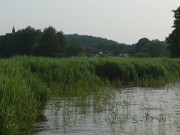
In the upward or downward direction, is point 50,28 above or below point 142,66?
above

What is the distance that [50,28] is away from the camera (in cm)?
7069

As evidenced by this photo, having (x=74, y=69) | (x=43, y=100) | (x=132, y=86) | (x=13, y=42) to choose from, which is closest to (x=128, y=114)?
(x=43, y=100)

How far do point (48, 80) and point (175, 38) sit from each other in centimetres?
3492

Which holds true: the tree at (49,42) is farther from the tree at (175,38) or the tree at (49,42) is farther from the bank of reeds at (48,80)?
the bank of reeds at (48,80)

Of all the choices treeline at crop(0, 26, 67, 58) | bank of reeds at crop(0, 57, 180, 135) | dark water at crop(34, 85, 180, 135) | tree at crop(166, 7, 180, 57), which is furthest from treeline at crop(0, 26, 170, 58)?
dark water at crop(34, 85, 180, 135)

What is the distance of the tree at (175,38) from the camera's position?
45.0 meters

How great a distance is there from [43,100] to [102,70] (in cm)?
927

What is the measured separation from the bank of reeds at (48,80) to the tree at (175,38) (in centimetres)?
1946

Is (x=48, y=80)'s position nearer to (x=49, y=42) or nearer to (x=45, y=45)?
(x=49, y=42)

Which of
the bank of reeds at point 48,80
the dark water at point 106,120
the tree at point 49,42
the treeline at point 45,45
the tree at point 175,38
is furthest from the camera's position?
the treeline at point 45,45

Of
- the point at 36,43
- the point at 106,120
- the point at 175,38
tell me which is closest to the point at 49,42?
the point at 36,43

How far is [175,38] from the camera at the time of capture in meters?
45.7

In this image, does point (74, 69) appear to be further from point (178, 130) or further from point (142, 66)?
point (178, 130)

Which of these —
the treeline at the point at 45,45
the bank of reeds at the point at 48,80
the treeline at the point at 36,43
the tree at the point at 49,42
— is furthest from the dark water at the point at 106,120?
the tree at the point at 49,42
